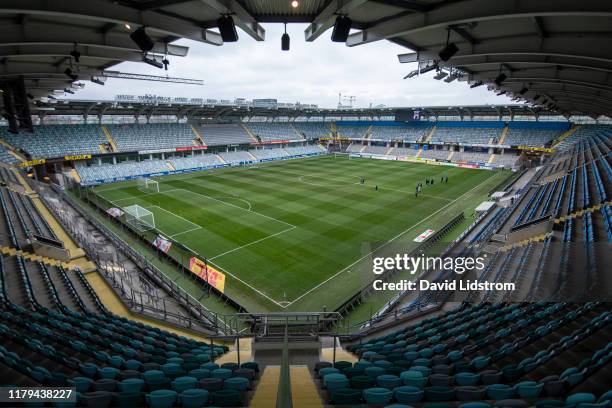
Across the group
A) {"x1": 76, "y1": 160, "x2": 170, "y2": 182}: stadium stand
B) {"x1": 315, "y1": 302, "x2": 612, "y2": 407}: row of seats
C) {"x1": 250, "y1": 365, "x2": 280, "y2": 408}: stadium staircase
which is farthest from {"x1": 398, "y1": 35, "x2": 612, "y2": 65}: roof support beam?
{"x1": 76, "y1": 160, "x2": 170, "y2": 182}: stadium stand

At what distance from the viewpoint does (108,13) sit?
233 inches

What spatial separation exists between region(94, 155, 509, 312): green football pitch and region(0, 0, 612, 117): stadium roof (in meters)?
11.5

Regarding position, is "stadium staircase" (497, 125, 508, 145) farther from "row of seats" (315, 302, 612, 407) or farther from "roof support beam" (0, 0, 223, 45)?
"roof support beam" (0, 0, 223, 45)

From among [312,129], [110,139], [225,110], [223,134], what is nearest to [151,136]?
[110,139]

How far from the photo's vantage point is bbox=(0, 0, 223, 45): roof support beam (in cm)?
532

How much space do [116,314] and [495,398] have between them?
12141 mm

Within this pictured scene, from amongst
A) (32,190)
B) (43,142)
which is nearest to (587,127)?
(32,190)

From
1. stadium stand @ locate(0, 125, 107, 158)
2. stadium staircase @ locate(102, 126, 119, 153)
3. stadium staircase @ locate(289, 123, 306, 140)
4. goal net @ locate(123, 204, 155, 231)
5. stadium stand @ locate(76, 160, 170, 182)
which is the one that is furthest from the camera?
stadium staircase @ locate(289, 123, 306, 140)

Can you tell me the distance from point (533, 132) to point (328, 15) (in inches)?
2489

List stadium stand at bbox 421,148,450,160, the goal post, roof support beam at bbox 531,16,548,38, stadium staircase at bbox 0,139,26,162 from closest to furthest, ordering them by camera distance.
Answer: roof support beam at bbox 531,16,548,38 < stadium staircase at bbox 0,139,26,162 < stadium stand at bbox 421,148,450,160 < the goal post

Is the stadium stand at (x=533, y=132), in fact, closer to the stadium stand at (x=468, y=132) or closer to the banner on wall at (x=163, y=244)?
the stadium stand at (x=468, y=132)

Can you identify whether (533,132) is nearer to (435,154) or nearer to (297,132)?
(435,154)

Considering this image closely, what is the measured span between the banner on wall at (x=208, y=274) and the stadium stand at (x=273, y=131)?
51.4 m

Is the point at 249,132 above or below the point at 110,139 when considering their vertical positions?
above
